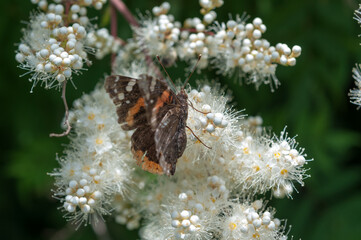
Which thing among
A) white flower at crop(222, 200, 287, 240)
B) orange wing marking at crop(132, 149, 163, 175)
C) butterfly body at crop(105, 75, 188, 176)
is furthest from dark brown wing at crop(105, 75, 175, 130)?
white flower at crop(222, 200, 287, 240)

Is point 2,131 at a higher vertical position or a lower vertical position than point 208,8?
lower

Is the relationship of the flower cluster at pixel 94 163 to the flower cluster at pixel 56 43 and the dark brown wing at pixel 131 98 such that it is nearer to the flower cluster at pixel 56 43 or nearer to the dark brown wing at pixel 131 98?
the dark brown wing at pixel 131 98

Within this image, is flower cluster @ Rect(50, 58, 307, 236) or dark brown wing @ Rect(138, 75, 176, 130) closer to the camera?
dark brown wing @ Rect(138, 75, 176, 130)

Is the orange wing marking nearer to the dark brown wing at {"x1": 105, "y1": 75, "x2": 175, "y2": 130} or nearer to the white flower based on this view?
the dark brown wing at {"x1": 105, "y1": 75, "x2": 175, "y2": 130}

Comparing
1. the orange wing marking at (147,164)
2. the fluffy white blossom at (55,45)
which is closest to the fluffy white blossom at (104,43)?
the fluffy white blossom at (55,45)

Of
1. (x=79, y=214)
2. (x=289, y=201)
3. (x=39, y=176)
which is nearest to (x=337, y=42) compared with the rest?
(x=289, y=201)

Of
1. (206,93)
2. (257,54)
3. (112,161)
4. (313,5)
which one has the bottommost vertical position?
(112,161)

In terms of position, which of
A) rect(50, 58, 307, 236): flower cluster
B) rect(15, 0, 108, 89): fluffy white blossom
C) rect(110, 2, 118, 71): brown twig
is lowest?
rect(50, 58, 307, 236): flower cluster

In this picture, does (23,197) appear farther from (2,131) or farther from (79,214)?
(79,214)
